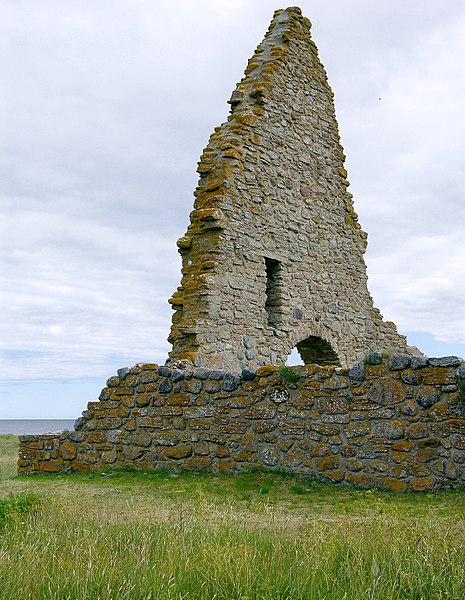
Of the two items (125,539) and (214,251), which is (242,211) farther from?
(125,539)

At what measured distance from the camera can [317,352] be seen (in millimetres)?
14141

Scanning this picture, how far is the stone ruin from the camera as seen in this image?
8.30 metres

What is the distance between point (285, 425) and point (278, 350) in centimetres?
333

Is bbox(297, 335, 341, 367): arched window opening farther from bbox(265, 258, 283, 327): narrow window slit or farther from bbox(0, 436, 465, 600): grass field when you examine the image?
bbox(0, 436, 465, 600): grass field

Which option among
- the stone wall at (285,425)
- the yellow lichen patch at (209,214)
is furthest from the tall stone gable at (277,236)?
the stone wall at (285,425)

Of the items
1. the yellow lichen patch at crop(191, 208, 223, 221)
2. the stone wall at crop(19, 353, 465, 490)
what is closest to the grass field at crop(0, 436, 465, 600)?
the stone wall at crop(19, 353, 465, 490)

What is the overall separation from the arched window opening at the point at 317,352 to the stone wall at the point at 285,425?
14.0 feet

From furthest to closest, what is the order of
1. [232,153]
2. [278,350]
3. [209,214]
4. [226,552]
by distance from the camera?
[278,350] → [232,153] → [209,214] → [226,552]

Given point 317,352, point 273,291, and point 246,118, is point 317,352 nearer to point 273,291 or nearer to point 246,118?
point 273,291

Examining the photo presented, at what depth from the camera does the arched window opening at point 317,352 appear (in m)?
13.8

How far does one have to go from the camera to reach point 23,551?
191 inches

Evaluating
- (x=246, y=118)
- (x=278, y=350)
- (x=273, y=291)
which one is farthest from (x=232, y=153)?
(x=278, y=350)

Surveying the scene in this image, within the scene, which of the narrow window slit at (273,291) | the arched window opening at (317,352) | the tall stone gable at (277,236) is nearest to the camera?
the tall stone gable at (277,236)

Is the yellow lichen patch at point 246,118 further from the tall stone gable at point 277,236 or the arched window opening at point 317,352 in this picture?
the arched window opening at point 317,352
